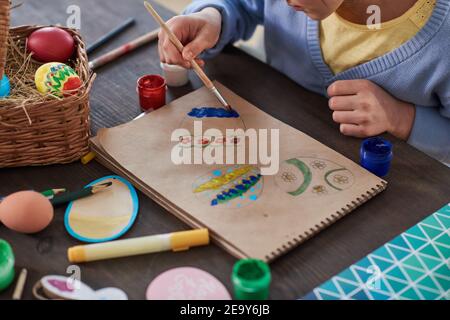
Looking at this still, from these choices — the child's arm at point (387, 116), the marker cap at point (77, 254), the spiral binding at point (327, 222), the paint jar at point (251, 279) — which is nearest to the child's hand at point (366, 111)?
the child's arm at point (387, 116)

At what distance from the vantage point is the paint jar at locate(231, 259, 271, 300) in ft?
2.30

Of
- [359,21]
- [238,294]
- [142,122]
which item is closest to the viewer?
[238,294]

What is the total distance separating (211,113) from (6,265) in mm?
385

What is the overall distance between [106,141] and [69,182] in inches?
3.2

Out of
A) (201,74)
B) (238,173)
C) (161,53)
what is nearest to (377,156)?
(238,173)

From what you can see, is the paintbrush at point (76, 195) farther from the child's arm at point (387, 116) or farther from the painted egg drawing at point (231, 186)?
the child's arm at point (387, 116)

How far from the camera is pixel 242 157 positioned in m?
0.90

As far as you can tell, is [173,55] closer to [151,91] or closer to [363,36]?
[151,91]

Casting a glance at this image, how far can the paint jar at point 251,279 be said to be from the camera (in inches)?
27.6

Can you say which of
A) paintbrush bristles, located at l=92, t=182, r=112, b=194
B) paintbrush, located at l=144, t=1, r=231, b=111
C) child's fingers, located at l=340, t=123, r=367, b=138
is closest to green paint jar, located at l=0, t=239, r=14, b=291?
paintbrush bristles, located at l=92, t=182, r=112, b=194

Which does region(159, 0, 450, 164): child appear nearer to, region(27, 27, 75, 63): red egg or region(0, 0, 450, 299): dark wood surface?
region(0, 0, 450, 299): dark wood surface

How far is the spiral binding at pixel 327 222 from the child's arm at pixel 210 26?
0.35 metres

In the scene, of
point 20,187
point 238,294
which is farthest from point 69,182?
point 238,294

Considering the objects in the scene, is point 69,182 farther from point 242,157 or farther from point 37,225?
point 242,157
